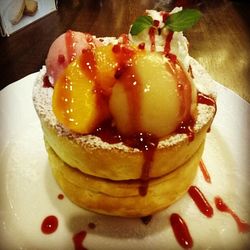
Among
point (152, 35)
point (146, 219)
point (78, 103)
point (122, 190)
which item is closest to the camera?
point (78, 103)

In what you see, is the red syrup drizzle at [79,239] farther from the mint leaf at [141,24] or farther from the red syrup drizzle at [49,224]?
the mint leaf at [141,24]

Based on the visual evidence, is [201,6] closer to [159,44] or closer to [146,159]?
[159,44]

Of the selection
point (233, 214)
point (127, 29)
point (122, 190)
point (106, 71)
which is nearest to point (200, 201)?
point (233, 214)

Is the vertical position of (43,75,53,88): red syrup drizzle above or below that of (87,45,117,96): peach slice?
below

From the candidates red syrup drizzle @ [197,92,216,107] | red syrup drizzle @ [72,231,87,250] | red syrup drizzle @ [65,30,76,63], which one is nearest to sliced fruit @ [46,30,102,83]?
red syrup drizzle @ [65,30,76,63]

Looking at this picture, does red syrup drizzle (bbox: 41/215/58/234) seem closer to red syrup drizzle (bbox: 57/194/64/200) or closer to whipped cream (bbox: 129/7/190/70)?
red syrup drizzle (bbox: 57/194/64/200)

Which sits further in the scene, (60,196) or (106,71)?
(60,196)

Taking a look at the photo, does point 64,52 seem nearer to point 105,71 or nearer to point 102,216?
point 105,71
